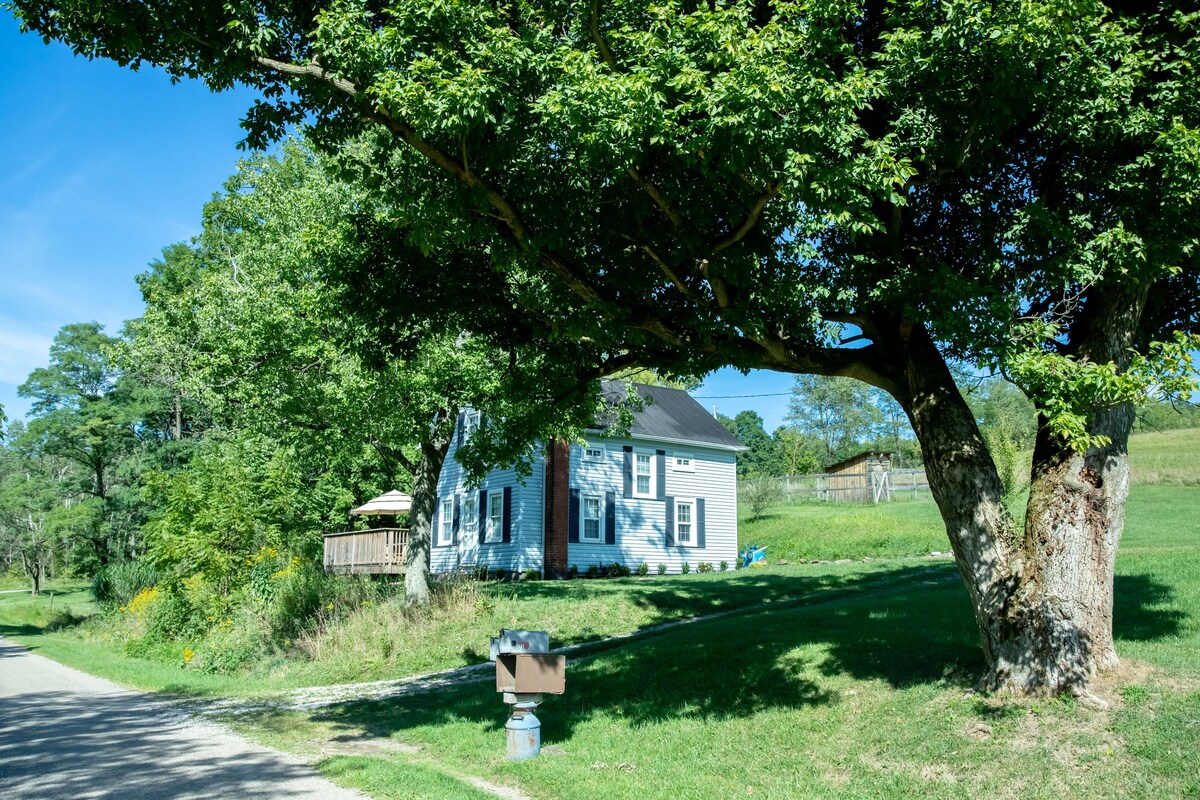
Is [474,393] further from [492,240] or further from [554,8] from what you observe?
[554,8]

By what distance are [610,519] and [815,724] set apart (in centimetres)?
2304

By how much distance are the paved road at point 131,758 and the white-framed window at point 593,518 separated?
17.9 meters

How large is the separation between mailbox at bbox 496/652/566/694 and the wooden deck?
53.1 feet

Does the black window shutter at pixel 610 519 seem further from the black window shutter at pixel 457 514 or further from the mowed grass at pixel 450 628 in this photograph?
the mowed grass at pixel 450 628

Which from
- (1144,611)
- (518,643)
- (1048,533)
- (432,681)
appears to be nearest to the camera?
(1048,533)

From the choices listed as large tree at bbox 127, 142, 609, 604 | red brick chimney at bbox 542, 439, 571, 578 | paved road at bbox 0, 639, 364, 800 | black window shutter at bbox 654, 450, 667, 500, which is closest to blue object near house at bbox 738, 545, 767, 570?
black window shutter at bbox 654, 450, 667, 500

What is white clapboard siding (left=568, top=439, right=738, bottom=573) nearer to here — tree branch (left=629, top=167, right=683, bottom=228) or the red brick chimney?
the red brick chimney

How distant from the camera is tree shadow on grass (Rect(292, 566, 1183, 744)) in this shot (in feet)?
29.5

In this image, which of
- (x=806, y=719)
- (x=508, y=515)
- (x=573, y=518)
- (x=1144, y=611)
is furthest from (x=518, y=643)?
(x=573, y=518)

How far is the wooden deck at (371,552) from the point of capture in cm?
2502

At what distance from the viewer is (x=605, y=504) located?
3098 centimetres

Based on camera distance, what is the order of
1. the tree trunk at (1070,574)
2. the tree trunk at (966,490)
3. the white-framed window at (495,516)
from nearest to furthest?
the tree trunk at (1070,574), the tree trunk at (966,490), the white-framed window at (495,516)

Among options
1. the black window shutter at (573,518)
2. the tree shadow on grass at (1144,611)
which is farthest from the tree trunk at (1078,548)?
the black window shutter at (573,518)

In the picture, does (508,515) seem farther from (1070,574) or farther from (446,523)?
(1070,574)
